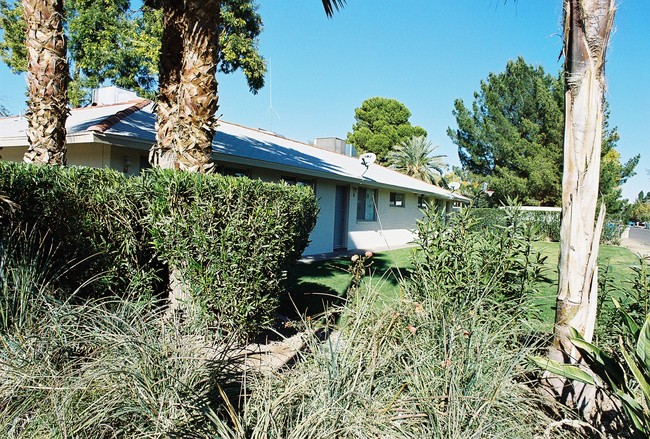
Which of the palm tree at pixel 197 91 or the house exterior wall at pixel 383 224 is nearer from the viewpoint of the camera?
the palm tree at pixel 197 91

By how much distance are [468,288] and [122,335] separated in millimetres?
2912

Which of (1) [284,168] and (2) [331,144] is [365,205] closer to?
(2) [331,144]

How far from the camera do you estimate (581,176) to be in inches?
140

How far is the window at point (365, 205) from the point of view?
20.6m

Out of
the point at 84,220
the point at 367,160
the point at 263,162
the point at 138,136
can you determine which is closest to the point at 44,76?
the point at 138,136

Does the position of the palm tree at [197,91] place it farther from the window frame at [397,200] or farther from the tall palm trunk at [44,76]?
the window frame at [397,200]

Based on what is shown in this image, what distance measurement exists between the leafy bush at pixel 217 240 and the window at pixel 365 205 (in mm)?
15080

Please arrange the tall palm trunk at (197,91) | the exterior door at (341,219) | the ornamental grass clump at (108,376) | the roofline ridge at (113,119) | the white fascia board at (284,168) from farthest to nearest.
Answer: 1. the exterior door at (341,219)
2. the white fascia board at (284,168)
3. the roofline ridge at (113,119)
4. the tall palm trunk at (197,91)
5. the ornamental grass clump at (108,376)

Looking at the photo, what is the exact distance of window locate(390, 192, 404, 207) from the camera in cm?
2410

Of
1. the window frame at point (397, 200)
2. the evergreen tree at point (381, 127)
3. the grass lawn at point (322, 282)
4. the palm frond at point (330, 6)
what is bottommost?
the grass lawn at point (322, 282)

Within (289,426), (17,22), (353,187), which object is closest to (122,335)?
(289,426)

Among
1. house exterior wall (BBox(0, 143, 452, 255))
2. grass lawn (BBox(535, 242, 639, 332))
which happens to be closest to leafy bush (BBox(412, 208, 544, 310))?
grass lawn (BBox(535, 242, 639, 332))

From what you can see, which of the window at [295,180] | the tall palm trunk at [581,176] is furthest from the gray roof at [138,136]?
the tall palm trunk at [581,176]

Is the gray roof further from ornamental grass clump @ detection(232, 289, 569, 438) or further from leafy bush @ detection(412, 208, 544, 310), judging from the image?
ornamental grass clump @ detection(232, 289, 569, 438)
